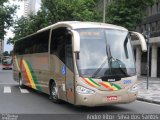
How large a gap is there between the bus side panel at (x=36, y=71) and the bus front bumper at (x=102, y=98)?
13.7 feet

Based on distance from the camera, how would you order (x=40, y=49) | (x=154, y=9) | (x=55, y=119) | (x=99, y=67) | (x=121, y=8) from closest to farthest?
1. (x=55, y=119)
2. (x=99, y=67)
3. (x=40, y=49)
4. (x=121, y=8)
5. (x=154, y=9)

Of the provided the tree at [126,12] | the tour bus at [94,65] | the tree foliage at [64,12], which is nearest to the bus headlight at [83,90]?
the tour bus at [94,65]

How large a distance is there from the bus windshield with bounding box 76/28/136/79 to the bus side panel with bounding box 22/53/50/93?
12.4 feet

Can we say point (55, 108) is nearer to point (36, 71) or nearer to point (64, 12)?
point (36, 71)

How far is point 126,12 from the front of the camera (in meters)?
39.0

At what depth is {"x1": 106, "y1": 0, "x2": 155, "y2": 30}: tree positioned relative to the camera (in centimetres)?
3891

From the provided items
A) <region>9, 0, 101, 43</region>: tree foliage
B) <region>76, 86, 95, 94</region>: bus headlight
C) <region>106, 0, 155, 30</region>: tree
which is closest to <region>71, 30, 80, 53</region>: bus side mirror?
<region>76, 86, 95, 94</region>: bus headlight

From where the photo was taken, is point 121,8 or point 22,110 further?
point 121,8

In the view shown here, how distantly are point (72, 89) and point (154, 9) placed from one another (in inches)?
1559

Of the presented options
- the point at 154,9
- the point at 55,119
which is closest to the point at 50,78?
the point at 55,119

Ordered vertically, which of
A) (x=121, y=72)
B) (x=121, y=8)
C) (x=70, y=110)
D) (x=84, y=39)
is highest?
(x=121, y=8)

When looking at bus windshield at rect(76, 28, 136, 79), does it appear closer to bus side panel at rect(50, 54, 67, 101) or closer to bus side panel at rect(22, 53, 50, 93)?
bus side panel at rect(50, 54, 67, 101)

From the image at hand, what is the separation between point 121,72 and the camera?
13633 mm

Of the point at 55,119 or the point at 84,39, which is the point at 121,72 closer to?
the point at 84,39
